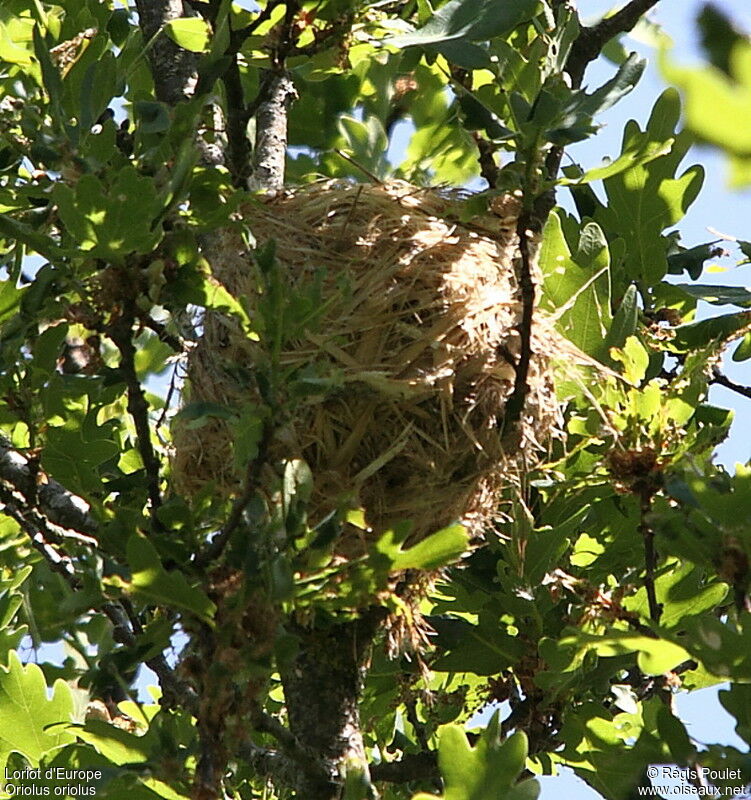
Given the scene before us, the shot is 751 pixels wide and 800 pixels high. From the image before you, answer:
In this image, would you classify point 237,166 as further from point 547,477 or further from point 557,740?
point 557,740

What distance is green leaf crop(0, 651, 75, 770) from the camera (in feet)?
7.02

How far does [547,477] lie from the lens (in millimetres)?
2195

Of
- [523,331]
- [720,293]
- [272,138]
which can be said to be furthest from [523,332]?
[272,138]

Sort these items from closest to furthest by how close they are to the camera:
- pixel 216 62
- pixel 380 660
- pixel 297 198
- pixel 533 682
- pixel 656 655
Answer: pixel 656 655 < pixel 216 62 < pixel 533 682 < pixel 297 198 < pixel 380 660

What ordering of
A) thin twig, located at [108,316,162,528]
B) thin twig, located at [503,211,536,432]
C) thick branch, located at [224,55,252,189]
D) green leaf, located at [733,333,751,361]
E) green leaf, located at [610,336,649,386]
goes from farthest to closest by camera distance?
green leaf, located at [733,333,751,361]
thick branch, located at [224,55,252,189]
green leaf, located at [610,336,649,386]
thin twig, located at [503,211,536,432]
thin twig, located at [108,316,162,528]

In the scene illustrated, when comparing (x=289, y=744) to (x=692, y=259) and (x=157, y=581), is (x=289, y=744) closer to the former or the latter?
(x=157, y=581)

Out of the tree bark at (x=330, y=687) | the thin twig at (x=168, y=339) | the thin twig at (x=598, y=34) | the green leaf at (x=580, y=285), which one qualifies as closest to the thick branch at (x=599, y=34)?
the thin twig at (x=598, y=34)

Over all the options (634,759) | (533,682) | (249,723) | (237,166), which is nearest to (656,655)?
(634,759)

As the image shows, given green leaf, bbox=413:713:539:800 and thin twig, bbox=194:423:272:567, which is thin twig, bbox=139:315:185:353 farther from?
green leaf, bbox=413:713:539:800

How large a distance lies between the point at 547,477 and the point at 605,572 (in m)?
0.27

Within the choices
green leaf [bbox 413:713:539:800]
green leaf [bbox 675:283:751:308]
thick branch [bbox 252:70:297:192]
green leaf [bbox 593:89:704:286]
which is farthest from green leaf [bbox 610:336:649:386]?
thick branch [bbox 252:70:297:192]

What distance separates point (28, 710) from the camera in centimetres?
215

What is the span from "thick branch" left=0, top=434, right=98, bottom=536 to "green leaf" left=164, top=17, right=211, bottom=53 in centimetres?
80

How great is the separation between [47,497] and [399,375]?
27.8 inches
